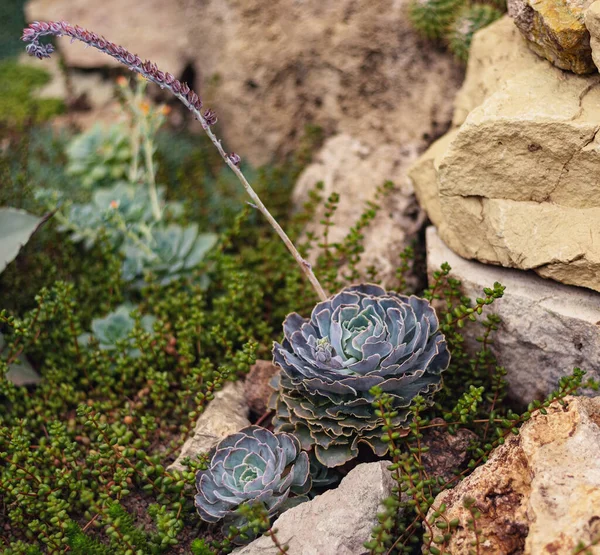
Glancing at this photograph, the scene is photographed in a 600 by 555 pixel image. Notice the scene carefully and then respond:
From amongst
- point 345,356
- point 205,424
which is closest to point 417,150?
point 345,356

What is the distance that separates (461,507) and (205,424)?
1083mm

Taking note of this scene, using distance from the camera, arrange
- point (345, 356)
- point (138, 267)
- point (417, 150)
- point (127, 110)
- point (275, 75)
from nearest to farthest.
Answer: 1. point (345, 356)
2. point (138, 267)
3. point (417, 150)
4. point (275, 75)
5. point (127, 110)

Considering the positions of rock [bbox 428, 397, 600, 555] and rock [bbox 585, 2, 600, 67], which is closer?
rock [bbox 428, 397, 600, 555]

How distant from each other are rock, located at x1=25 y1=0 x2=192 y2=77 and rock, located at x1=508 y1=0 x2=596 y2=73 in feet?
A: 9.34

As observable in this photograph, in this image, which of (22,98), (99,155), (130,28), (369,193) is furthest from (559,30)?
(22,98)

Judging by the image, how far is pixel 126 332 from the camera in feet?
10.2

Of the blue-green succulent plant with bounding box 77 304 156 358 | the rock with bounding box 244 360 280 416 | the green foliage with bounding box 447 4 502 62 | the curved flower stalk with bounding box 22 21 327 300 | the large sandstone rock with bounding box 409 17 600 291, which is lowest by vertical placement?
the rock with bounding box 244 360 280 416

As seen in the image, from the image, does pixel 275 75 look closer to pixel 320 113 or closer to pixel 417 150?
pixel 320 113

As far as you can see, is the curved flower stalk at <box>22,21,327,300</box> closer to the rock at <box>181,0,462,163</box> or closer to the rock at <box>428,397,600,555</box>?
the rock at <box>428,397,600,555</box>

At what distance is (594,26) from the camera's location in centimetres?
226

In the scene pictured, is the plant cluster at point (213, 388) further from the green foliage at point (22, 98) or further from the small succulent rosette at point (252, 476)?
the green foliage at point (22, 98)

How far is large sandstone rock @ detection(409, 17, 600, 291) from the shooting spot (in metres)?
2.42

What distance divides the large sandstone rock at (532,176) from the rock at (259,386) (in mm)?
1040

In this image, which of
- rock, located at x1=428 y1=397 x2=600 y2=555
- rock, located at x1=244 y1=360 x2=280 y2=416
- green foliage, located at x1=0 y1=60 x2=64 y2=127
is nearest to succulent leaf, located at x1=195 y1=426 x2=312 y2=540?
rock, located at x1=244 y1=360 x2=280 y2=416
